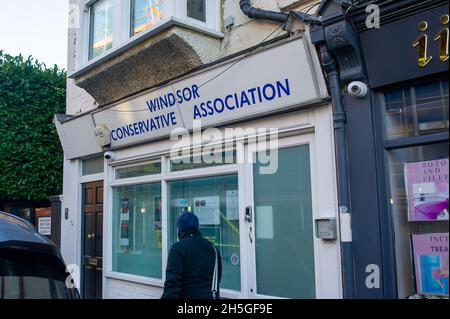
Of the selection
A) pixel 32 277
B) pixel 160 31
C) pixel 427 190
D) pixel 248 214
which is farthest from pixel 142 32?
pixel 32 277

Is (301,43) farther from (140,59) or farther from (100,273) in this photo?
(100,273)

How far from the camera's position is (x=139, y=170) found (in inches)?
294

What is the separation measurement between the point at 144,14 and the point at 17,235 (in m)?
4.87

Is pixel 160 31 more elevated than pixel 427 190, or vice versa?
pixel 160 31

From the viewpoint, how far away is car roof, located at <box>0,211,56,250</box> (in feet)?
8.67

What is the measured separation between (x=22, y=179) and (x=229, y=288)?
6.49 m

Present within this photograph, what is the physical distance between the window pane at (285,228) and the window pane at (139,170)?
212 cm

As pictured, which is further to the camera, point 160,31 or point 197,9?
point 197,9

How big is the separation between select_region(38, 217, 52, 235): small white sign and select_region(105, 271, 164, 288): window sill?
255 centimetres

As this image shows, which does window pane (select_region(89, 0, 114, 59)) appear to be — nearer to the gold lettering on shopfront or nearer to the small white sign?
the small white sign

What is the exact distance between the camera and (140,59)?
658 centimetres

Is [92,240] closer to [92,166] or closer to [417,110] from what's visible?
[92,166]

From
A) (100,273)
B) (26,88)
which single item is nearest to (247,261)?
(100,273)

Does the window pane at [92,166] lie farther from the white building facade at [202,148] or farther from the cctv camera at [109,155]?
the cctv camera at [109,155]
